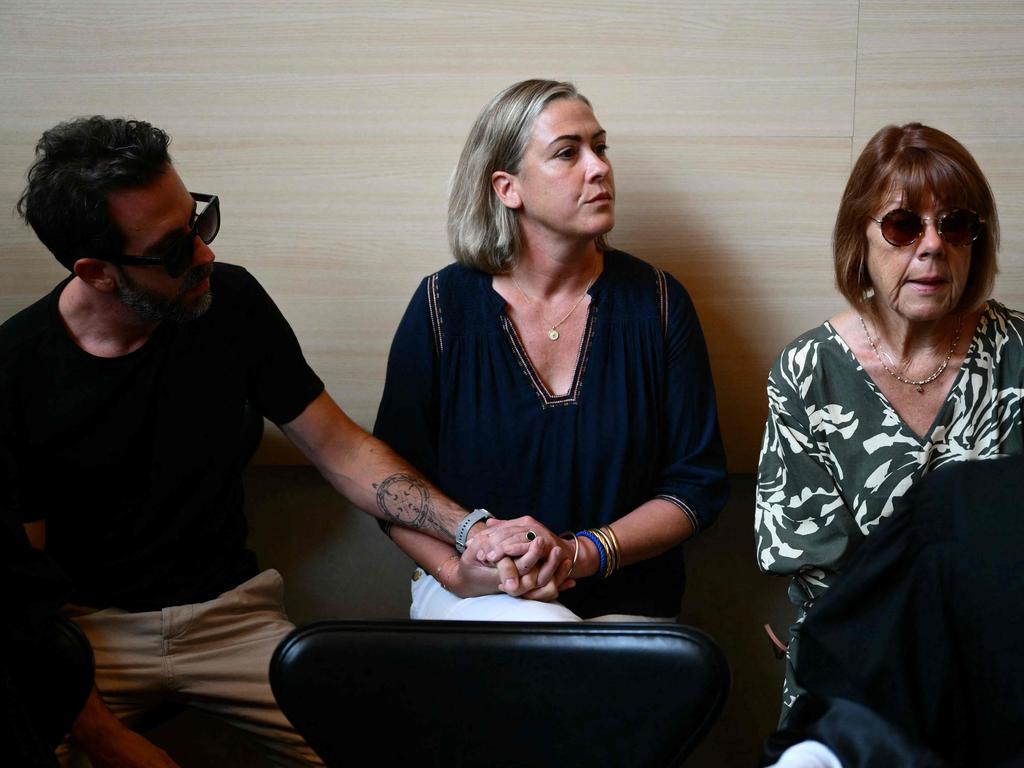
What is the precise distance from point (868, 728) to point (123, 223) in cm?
142

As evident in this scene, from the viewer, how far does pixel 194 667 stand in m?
2.03

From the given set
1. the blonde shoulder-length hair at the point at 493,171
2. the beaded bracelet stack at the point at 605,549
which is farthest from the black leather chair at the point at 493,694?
the blonde shoulder-length hair at the point at 493,171

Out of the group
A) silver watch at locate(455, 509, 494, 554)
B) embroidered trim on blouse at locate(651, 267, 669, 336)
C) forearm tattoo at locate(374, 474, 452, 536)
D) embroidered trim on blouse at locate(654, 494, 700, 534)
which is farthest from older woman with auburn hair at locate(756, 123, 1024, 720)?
forearm tattoo at locate(374, 474, 452, 536)

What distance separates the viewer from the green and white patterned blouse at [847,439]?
188cm

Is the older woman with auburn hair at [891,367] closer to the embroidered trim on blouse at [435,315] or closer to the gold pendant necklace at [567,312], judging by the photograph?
the gold pendant necklace at [567,312]

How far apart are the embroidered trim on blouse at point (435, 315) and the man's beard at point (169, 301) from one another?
0.44 m

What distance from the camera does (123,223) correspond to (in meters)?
1.86

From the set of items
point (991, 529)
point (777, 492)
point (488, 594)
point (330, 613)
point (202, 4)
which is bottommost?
point (330, 613)

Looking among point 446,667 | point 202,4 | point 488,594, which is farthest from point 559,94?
point 446,667

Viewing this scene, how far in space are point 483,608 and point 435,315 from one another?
60 centimetres

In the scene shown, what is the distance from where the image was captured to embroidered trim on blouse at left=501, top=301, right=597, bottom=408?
6.86ft

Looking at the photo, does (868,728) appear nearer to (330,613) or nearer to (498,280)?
(498,280)

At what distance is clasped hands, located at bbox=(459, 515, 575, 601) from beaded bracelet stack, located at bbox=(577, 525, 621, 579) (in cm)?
6

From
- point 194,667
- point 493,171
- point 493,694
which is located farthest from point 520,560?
point 493,171
